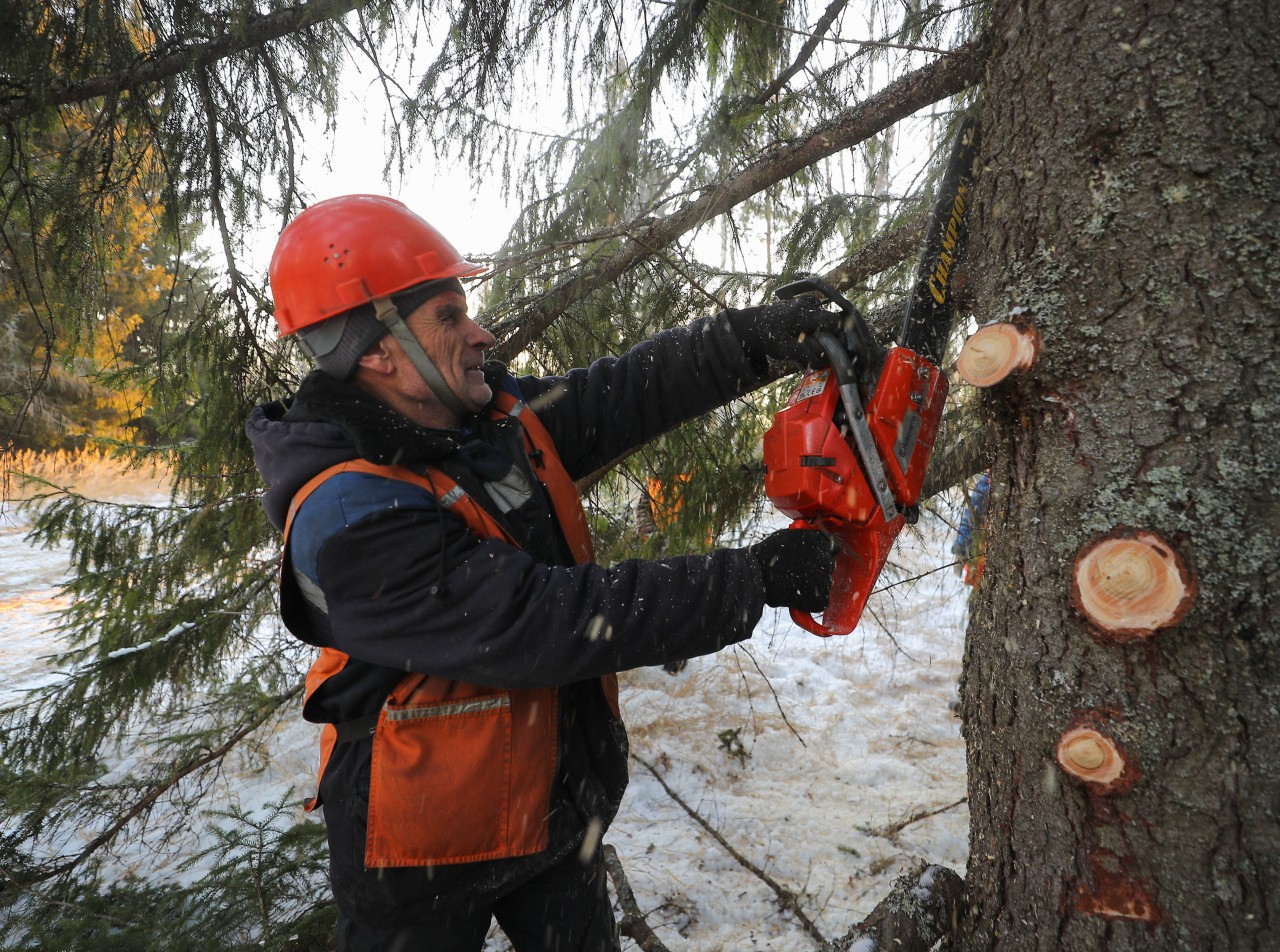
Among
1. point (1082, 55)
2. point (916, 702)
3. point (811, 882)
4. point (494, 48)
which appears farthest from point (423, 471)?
point (916, 702)

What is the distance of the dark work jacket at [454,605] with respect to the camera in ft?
4.57

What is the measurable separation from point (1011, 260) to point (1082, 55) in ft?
1.20

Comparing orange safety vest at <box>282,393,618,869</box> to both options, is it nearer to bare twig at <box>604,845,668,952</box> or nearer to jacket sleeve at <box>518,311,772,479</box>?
jacket sleeve at <box>518,311,772,479</box>

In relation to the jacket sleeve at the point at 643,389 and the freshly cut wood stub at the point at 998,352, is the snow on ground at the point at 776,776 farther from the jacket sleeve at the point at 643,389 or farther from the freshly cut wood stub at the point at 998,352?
the freshly cut wood stub at the point at 998,352

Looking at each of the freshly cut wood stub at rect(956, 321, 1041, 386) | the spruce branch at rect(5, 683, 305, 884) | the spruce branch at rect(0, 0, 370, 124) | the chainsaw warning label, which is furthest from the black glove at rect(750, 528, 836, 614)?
the spruce branch at rect(5, 683, 305, 884)

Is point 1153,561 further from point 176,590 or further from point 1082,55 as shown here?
point 176,590

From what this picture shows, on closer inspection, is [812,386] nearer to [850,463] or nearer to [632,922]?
[850,463]

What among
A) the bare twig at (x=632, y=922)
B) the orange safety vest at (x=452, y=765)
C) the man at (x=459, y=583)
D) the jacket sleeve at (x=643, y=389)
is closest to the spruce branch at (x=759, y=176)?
the jacket sleeve at (x=643, y=389)

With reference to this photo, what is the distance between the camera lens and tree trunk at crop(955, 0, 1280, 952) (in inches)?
45.9

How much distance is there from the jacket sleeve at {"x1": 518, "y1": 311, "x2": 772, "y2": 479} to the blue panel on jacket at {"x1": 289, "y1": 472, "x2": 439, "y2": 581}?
66 centimetres

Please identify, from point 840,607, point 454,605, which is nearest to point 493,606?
point 454,605

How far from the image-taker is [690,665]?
236 inches

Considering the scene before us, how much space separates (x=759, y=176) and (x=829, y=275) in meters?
0.37

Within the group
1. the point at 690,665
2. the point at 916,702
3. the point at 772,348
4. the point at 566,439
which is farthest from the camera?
the point at 690,665
